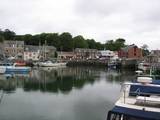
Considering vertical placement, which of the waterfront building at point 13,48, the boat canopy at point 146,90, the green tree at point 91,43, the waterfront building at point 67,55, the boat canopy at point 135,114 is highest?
the green tree at point 91,43

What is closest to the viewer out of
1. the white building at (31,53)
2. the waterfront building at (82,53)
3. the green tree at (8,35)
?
the white building at (31,53)

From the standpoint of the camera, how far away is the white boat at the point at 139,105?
7.15m

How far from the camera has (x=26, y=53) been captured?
4094 inches

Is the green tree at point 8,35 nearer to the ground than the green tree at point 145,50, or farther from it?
farther from it

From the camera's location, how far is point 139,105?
777 centimetres

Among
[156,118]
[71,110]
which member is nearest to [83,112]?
[71,110]

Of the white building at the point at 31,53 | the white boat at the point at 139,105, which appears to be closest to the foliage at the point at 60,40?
the white building at the point at 31,53

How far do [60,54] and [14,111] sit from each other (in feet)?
307

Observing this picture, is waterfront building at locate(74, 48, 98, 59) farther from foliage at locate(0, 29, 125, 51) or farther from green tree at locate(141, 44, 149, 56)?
green tree at locate(141, 44, 149, 56)

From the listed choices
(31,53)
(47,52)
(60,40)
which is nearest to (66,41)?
(60,40)

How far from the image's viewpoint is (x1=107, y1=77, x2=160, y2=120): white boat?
23.5 feet

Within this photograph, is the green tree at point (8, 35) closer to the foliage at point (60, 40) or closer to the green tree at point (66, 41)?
the foliage at point (60, 40)

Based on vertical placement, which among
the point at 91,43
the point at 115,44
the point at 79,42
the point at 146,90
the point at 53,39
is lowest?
the point at 146,90

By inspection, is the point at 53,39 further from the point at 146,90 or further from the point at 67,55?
the point at 146,90
